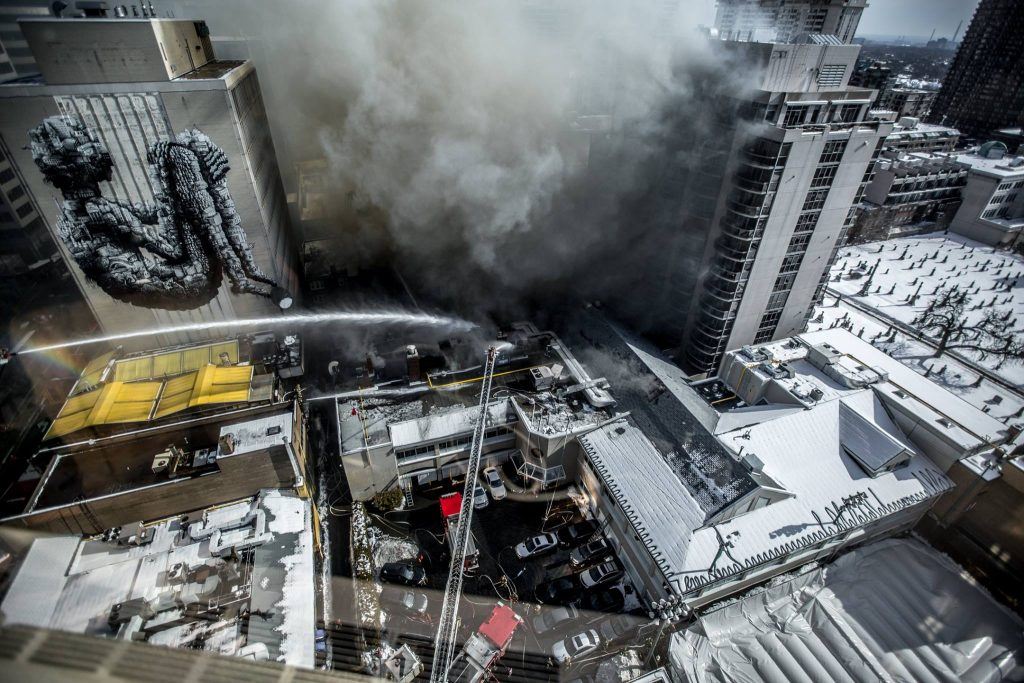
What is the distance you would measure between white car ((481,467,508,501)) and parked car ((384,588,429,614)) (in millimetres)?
4700

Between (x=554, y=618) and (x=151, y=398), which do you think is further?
(x=151, y=398)

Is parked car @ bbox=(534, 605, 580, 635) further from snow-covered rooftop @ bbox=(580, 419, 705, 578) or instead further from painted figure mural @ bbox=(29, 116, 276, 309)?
painted figure mural @ bbox=(29, 116, 276, 309)

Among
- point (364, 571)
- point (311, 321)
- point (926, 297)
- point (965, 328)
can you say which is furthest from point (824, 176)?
point (311, 321)

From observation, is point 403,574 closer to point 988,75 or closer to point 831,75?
point 831,75

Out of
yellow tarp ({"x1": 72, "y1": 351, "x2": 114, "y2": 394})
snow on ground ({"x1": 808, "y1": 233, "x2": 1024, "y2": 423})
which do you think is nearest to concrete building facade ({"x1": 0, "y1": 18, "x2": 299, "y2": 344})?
yellow tarp ({"x1": 72, "y1": 351, "x2": 114, "y2": 394})

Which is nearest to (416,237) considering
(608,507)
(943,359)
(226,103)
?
(226,103)

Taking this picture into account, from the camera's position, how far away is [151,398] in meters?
18.5

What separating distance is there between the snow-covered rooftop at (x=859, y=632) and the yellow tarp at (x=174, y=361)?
2116cm

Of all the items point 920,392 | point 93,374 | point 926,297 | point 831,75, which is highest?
point 831,75

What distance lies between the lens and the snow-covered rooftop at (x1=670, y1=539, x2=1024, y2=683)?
1394 centimetres

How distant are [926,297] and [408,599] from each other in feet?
130

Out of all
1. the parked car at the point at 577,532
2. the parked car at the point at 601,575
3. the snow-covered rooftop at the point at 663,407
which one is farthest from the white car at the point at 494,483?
the snow-covered rooftop at the point at 663,407

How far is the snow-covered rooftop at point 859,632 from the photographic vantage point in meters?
13.9

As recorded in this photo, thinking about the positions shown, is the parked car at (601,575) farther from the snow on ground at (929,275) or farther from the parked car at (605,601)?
the snow on ground at (929,275)
